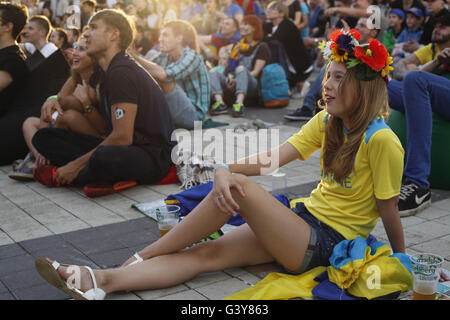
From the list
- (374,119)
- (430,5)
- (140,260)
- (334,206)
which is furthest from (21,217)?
(430,5)

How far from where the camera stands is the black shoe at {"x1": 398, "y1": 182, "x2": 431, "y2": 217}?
13.0 feet

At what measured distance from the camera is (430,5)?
7.63 m

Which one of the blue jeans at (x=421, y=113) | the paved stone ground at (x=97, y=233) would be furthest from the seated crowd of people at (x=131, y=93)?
the paved stone ground at (x=97, y=233)

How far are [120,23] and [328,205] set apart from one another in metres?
2.78

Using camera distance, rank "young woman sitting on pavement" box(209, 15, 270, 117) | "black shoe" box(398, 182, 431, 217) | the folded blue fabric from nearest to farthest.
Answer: the folded blue fabric
"black shoe" box(398, 182, 431, 217)
"young woman sitting on pavement" box(209, 15, 270, 117)

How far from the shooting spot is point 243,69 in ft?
28.9

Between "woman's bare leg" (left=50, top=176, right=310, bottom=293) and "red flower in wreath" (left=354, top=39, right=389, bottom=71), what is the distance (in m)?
0.80

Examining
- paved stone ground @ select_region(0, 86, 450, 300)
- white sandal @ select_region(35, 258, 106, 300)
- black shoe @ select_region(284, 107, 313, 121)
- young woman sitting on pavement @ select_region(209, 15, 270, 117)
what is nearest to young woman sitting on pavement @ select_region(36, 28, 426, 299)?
white sandal @ select_region(35, 258, 106, 300)

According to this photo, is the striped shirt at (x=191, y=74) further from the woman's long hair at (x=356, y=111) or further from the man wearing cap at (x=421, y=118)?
the woman's long hair at (x=356, y=111)

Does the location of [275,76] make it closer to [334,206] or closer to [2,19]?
[2,19]

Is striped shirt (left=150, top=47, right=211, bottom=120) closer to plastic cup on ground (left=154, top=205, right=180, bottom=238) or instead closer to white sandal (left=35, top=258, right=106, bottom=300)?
plastic cup on ground (left=154, top=205, right=180, bottom=238)

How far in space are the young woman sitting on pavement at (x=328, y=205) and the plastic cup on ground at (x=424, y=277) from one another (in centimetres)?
24

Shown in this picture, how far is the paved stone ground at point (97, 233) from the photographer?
2785 millimetres

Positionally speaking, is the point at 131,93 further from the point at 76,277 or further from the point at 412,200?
the point at 412,200
